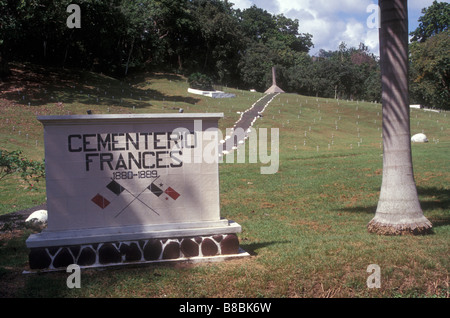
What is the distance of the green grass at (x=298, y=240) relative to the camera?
5.42 meters

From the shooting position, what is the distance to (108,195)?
6.43 meters

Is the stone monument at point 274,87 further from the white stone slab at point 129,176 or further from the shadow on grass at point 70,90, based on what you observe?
the white stone slab at point 129,176

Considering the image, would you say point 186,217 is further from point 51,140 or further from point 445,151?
point 445,151

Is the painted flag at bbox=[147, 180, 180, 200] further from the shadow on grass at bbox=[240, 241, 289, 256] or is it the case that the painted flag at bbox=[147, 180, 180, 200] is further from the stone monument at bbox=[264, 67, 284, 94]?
the stone monument at bbox=[264, 67, 284, 94]

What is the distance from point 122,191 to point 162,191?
0.56 meters

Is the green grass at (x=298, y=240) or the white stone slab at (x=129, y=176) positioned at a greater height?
the white stone slab at (x=129, y=176)

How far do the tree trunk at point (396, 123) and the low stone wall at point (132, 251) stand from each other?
3232 mm

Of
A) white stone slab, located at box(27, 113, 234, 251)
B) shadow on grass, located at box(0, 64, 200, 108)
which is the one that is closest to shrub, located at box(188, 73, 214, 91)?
shadow on grass, located at box(0, 64, 200, 108)

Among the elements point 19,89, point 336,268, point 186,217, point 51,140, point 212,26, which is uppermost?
point 212,26

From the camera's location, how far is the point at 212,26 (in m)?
67.2

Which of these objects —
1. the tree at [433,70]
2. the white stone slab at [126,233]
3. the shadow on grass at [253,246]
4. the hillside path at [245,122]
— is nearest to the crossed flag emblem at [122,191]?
the white stone slab at [126,233]

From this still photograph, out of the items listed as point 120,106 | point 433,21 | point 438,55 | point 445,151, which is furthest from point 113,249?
point 433,21

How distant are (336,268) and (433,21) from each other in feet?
254

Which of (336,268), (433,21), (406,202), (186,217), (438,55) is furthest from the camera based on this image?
(433,21)
